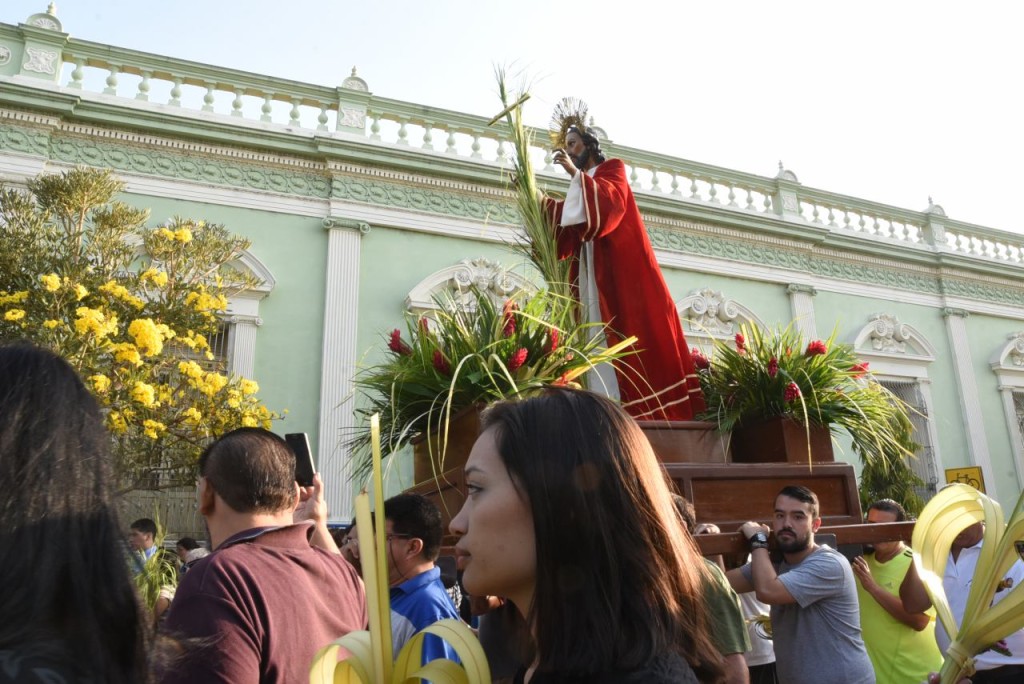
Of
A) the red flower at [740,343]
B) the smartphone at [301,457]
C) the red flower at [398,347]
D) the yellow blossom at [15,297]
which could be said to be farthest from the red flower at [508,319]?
the yellow blossom at [15,297]

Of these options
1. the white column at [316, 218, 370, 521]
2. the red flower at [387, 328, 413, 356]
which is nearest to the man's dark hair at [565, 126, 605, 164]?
the red flower at [387, 328, 413, 356]

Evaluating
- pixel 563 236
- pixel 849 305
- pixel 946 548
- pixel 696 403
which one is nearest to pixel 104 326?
pixel 563 236

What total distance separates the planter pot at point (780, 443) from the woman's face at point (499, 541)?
95.4 inches

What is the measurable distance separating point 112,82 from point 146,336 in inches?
194

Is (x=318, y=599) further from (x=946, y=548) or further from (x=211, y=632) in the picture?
(x=946, y=548)

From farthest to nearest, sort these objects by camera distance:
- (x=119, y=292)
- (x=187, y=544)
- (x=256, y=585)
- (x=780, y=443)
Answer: (x=187, y=544)
(x=119, y=292)
(x=780, y=443)
(x=256, y=585)

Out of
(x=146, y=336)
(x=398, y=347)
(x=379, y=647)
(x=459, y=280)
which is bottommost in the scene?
(x=379, y=647)

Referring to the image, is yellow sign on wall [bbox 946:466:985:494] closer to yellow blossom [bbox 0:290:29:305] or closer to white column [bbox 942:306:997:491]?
white column [bbox 942:306:997:491]

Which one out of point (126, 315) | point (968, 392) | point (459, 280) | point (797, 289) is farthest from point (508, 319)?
point (968, 392)

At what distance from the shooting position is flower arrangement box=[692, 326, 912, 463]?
343cm

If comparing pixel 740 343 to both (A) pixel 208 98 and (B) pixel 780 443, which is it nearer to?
(B) pixel 780 443

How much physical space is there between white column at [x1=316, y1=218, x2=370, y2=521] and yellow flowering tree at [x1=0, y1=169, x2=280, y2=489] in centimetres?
175

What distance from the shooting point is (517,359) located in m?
2.91

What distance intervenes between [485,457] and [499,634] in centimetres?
117
